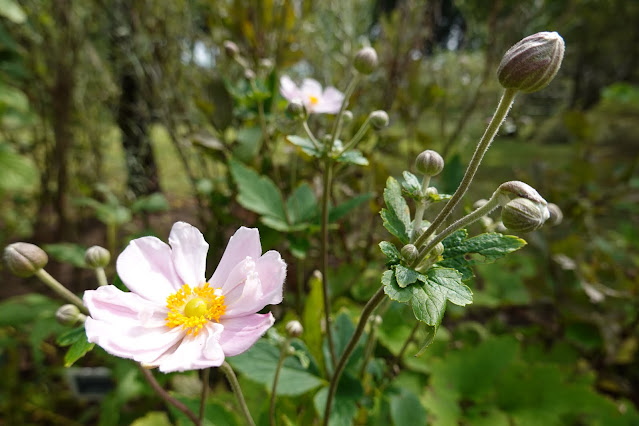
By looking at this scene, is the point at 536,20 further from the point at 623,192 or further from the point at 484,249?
the point at 484,249

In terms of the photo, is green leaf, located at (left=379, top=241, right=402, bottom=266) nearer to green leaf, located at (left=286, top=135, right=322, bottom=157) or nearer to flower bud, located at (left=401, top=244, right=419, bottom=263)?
flower bud, located at (left=401, top=244, right=419, bottom=263)

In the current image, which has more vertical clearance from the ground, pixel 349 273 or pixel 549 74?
pixel 549 74

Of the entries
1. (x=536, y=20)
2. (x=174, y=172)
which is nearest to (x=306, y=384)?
(x=536, y=20)

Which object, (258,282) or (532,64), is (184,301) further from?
(532,64)

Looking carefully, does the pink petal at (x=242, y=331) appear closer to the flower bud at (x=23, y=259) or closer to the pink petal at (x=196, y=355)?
the pink petal at (x=196, y=355)

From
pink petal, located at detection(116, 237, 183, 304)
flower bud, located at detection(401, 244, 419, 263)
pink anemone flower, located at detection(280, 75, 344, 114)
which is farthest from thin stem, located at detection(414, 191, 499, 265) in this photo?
pink anemone flower, located at detection(280, 75, 344, 114)

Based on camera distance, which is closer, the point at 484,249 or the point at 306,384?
the point at 484,249

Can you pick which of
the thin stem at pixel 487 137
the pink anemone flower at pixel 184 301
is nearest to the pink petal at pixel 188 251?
the pink anemone flower at pixel 184 301
